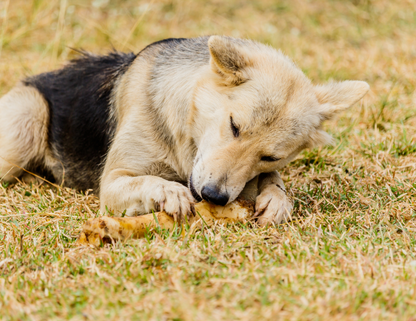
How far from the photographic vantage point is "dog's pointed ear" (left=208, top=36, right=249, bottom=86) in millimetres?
3580

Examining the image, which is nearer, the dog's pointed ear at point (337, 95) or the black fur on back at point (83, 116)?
the dog's pointed ear at point (337, 95)

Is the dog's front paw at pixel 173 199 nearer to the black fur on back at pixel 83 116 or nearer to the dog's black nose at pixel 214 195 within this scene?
the dog's black nose at pixel 214 195

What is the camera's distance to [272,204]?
359 cm

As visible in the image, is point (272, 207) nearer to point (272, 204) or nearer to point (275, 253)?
point (272, 204)

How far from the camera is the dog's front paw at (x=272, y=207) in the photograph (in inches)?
138

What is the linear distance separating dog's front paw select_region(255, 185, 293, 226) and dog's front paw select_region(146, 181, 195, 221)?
0.56 m

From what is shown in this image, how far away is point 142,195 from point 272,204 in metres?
1.01

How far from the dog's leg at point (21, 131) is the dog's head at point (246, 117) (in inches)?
80.9

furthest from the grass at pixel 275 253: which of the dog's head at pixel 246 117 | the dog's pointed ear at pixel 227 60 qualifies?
the dog's pointed ear at pixel 227 60

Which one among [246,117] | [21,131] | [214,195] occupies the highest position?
[246,117]

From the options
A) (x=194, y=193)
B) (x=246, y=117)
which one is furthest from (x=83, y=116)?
(x=246, y=117)

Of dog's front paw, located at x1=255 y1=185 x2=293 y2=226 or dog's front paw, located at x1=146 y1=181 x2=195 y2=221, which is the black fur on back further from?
dog's front paw, located at x1=255 y1=185 x2=293 y2=226

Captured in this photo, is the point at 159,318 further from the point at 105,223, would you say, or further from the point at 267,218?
the point at 267,218

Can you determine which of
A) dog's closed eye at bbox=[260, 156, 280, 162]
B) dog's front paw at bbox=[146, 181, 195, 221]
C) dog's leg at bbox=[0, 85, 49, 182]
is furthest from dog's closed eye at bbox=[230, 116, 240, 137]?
dog's leg at bbox=[0, 85, 49, 182]
